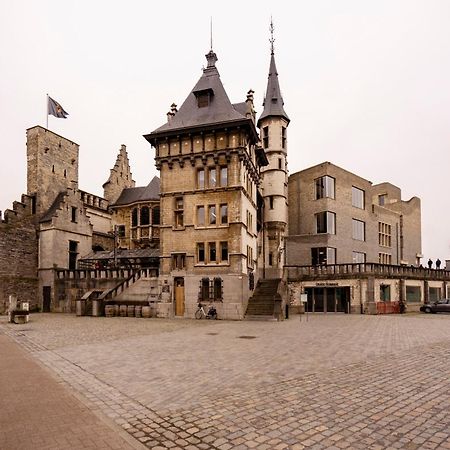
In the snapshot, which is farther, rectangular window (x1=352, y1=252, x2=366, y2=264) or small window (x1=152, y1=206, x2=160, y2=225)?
small window (x1=152, y1=206, x2=160, y2=225)

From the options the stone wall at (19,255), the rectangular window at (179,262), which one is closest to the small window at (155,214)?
the stone wall at (19,255)

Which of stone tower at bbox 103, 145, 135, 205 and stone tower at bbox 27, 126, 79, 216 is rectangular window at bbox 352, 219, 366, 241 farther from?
A: stone tower at bbox 27, 126, 79, 216

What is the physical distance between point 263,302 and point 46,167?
26143 millimetres

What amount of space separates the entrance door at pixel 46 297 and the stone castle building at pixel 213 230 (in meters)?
0.12

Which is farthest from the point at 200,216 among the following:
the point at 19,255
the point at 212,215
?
the point at 19,255

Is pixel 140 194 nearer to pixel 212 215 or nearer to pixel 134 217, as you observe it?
pixel 134 217

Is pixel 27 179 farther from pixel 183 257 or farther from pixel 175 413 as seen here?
pixel 175 413

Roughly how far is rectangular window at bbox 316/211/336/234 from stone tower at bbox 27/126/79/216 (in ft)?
85.6

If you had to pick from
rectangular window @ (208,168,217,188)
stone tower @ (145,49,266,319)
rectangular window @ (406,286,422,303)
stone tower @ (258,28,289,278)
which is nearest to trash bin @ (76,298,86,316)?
stone tower @ (145,49,266,319)

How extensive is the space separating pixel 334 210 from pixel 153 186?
21617 mm

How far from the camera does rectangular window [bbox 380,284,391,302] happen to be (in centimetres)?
3475

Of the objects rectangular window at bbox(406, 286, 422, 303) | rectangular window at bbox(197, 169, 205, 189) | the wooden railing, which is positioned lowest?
rectangular window at bbox(406, 286, 422, 303)

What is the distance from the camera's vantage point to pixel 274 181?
40.1m

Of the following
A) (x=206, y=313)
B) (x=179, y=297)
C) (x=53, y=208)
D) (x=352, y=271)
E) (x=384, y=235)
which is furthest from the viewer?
(x=384, y=235)
